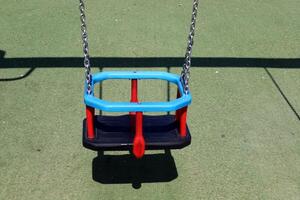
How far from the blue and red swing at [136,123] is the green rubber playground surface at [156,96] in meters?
0.50

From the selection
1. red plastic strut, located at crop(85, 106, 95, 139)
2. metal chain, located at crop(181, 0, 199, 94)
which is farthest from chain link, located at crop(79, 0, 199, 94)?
red plastic strut, located at crop(85, 106, 95, 139)

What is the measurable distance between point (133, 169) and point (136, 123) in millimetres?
716

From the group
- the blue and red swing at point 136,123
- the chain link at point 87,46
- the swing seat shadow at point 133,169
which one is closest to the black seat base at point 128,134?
the blue and red swing at point 136,123

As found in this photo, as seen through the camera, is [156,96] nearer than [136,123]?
No

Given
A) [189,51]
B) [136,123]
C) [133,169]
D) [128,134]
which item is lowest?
[133,169]

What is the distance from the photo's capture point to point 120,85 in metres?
4.14

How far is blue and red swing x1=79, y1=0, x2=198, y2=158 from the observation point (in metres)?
2.42

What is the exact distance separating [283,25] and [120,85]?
8.80ft

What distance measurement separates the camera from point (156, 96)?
3.98m

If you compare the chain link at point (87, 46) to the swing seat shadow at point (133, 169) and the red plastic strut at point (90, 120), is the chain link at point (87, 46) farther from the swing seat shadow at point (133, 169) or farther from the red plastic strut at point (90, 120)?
the swing seat shadow at point (133, 169)

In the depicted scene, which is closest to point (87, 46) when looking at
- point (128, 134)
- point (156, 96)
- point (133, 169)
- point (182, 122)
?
point (128, 134)

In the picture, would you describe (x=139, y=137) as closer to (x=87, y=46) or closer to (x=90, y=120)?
(x=90, y=120)

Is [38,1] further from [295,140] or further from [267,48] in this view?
[295,140]

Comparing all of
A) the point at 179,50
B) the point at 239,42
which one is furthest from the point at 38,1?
the point at 239,42
